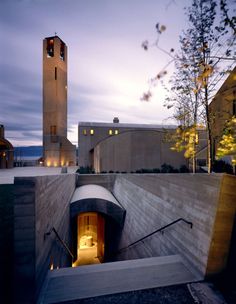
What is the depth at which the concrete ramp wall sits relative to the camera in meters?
4.14

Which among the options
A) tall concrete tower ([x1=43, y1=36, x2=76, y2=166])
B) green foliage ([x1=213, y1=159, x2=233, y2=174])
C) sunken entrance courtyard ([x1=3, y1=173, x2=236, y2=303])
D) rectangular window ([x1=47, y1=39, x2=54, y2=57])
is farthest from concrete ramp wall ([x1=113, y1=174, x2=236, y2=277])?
rectangular window ([x1=47, y1=39, x2=54, y2=57])

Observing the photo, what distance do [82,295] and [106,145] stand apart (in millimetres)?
17416

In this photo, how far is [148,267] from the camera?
4.82 m

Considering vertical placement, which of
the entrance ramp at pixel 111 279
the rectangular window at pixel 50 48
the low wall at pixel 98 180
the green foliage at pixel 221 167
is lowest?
the entrance ramp at pixel 111 279

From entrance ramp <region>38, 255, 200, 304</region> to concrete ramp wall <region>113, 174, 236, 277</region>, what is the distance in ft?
1.99

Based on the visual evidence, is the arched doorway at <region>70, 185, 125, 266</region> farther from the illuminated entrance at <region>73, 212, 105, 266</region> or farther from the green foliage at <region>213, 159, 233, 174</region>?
the green foliage at <region>213, 159, 233, 174</region>

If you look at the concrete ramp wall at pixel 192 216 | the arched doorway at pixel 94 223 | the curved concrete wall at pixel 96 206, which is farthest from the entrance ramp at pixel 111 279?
the arched doorway at pixel 94 223

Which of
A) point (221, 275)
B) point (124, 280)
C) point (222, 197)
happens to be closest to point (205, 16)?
point (222, 197)

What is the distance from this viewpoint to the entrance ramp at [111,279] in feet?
12.7

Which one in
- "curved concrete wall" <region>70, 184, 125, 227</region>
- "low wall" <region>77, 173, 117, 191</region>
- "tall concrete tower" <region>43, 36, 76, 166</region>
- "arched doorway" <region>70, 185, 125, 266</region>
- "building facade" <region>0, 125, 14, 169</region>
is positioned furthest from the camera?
"tall concrete tower" <region>43, 36, 76, 166</region>

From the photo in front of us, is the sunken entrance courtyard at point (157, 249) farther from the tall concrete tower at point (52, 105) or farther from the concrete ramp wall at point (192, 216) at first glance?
the tall concrete tower at point (52, 105)

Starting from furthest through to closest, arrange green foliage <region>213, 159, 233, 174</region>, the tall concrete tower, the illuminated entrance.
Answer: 1. the tall concrete tower
2. the illuminated entrance
3. green foliage <region>213, 159, 233, 174</region>

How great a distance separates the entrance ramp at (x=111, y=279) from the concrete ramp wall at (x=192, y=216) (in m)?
0.61

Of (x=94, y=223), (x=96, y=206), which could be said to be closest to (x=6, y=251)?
(x=96, y=206)
